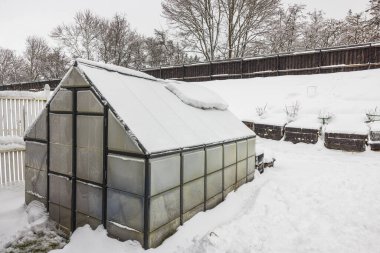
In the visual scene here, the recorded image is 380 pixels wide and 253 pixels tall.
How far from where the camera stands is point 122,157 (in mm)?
4219

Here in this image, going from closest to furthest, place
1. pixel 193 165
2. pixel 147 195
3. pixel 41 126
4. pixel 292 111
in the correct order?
1. pixel 147 195
2. pixel 193 165
3. pixel 41 126
4. pixel 292 111

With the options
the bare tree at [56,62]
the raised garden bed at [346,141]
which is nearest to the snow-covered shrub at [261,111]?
the raised garden bed at [346,141]

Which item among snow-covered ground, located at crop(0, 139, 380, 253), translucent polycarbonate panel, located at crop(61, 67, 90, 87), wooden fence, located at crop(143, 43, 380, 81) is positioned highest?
wooden fence, located at crop(143, 43, 380, 81)

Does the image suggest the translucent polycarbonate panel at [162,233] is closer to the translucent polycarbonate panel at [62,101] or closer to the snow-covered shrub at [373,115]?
the translucent polycarbonate panel at [62,101]

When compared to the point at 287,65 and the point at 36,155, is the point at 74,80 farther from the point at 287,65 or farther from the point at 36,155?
the point at 287,65

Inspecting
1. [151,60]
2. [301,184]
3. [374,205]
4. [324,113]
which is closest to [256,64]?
[324,113]

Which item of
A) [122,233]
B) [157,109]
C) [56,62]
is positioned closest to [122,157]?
[122,233]

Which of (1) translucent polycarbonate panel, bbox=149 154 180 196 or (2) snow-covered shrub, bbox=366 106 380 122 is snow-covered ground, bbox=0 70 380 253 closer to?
(2) snow-covered shrub, bbox=366 106 380 122

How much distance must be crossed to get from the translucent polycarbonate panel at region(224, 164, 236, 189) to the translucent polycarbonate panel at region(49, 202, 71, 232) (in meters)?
3.51

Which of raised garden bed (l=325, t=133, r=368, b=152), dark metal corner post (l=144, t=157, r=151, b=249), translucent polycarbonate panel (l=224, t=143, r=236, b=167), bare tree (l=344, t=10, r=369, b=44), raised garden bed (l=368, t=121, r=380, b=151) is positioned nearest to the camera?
dark metal corner post (l=144, t=157, r=151, b=249)

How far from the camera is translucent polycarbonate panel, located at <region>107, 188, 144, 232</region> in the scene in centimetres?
404

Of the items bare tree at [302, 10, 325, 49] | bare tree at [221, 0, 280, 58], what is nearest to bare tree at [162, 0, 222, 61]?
bare tree at [221, 0, 280, 58]

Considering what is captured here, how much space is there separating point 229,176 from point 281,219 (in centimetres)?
156

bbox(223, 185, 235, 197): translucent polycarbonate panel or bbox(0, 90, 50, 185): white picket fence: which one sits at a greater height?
bbox(0, 90, 50, 185): white picket fence
